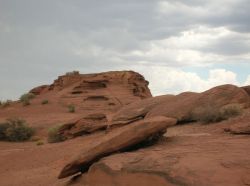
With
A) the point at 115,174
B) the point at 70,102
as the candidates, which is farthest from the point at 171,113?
the point at 70,102

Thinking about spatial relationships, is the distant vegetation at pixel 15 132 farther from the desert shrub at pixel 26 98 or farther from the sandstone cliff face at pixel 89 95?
the desert shrub at pixel 26 98

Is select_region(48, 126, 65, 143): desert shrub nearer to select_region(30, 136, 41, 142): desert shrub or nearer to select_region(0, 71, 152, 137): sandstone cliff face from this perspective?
select_region(30, 136, 41, 142): desert shrub

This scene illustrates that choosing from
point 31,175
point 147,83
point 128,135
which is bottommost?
point 31,175

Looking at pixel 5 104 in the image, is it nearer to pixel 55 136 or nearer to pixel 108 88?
pixel 108 88

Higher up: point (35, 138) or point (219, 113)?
point (219, 113)

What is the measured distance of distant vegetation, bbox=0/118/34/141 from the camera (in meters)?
25.9

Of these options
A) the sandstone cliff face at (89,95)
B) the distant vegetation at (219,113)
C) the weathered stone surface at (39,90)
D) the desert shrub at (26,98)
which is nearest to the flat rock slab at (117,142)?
the distant vegetation at (219,113)

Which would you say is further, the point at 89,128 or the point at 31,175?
the point at 89,128

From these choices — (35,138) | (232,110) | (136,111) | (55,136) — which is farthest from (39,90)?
(232,110)

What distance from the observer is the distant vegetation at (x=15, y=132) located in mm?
25922

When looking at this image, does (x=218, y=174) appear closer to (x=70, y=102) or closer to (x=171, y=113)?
(x=171, y=113)

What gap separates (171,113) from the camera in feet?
55.0

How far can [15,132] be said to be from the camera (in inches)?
1025

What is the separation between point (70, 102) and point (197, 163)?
35.0 m
